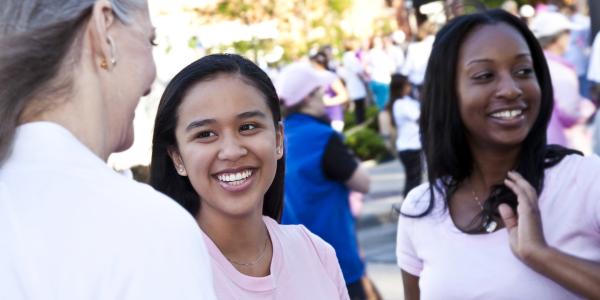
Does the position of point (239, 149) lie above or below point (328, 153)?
above

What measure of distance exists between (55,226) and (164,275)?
0.17 meters

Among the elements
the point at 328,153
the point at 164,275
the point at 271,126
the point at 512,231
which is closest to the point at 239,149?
the point at 271,126

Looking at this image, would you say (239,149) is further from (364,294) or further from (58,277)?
(364,294)

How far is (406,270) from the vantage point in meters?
3.37

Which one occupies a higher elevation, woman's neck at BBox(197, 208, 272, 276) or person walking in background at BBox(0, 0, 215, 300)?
person walking in background at BBox(0, 0, 215, 300)

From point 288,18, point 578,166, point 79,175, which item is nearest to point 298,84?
point 578,166

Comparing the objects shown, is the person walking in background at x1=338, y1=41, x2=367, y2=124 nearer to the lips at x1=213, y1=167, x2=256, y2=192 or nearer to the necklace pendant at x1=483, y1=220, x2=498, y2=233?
the necklace pendant at x1=483, y1=220, x2=498, y2=233

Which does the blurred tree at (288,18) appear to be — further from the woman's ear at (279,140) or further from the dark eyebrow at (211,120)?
the dark eyebrow at (211,120)

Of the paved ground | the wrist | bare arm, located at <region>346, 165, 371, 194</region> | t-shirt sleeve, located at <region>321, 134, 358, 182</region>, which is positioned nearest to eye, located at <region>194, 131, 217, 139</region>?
the wrist

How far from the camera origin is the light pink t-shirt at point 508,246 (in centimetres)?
296

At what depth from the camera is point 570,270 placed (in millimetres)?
2863

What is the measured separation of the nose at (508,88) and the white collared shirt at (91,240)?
75.1 inches

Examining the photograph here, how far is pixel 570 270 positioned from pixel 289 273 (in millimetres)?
769

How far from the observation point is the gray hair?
1.58 m
